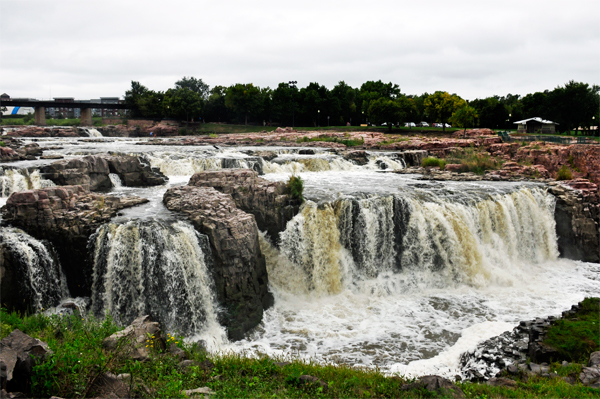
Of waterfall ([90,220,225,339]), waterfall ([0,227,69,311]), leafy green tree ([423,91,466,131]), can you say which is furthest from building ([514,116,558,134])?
waterfall ([0,227,69,311])

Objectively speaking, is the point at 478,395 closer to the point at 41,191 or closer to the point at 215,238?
the point at 215,238

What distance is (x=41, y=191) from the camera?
513 inches

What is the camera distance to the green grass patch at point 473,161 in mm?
26969

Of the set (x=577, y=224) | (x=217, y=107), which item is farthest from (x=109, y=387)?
(x=217, y=107)

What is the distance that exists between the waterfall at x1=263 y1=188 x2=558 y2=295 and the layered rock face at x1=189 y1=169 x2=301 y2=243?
0.45 meters

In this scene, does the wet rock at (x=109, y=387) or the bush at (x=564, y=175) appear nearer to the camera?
the wet rock at (x=109, y=387)

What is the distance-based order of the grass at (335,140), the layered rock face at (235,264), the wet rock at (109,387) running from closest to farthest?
1. the wet rock at (109,387)
2. the layered rock face at (235,264)
3. the grass at (335,140)

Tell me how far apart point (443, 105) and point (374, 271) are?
152 ft

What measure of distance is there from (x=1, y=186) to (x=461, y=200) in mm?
19370

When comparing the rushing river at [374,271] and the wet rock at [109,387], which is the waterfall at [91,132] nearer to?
the rushing river at [374,271]

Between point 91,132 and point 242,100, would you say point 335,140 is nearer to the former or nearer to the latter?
point 242,100

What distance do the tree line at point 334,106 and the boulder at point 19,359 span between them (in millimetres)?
48117

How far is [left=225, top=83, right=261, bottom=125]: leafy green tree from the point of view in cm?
6275

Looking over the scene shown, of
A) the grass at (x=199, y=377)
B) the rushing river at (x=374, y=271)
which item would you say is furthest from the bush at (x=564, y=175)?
the grass at (x=199, y=377)
